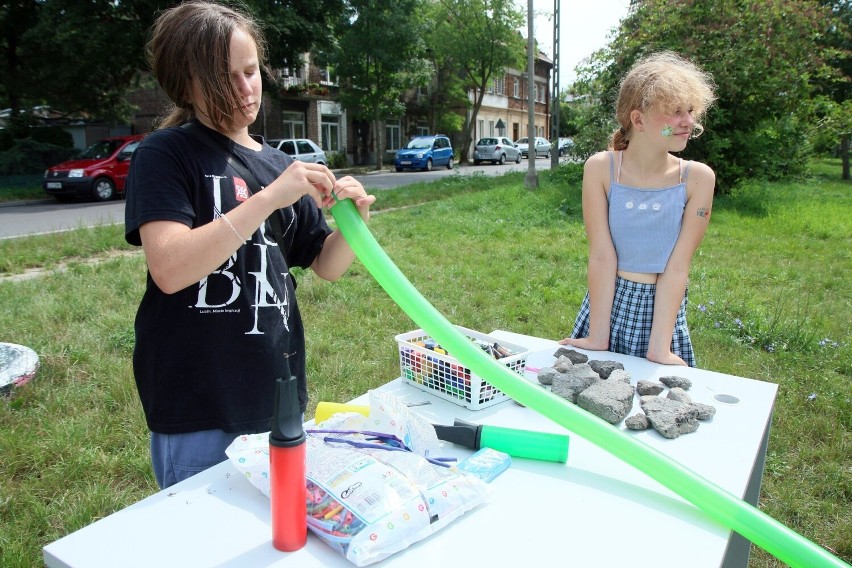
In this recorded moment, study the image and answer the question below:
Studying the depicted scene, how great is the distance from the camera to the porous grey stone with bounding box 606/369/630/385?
1.69m

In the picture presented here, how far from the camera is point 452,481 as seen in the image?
3.61 feet

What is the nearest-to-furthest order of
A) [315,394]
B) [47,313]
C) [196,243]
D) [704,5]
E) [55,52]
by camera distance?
[196,243] < [315,394] < [47,313] < [704,5] < [55,52]

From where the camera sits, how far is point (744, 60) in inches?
401

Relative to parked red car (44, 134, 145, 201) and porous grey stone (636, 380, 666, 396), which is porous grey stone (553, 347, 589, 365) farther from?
parked red car (44, 134, 145, 201)

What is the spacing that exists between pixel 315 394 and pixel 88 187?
10.8 metres

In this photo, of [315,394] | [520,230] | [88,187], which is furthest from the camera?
[88,187]

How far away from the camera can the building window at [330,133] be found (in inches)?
1026

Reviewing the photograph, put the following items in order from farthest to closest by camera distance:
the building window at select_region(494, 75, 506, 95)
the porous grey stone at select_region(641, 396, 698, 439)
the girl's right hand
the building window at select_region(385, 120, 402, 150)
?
1. the building window at select_region(494, 75, 506, 95)
2. the building window at select_region(385, 120, 402, 150)
3. the porous grey stone at select_region(641, 396, 698, 439)
4. the girl's right hand

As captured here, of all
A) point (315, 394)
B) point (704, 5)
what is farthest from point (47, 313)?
point (704, 5)

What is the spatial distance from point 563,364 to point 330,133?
1017 inches

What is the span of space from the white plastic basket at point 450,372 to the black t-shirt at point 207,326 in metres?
0.42

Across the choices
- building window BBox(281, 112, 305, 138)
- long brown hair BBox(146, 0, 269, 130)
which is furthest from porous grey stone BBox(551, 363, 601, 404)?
building window BBox(281, 112, 305, 138)

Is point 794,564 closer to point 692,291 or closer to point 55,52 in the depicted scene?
point 692,291

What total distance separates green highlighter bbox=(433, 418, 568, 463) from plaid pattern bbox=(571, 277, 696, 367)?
962mm
